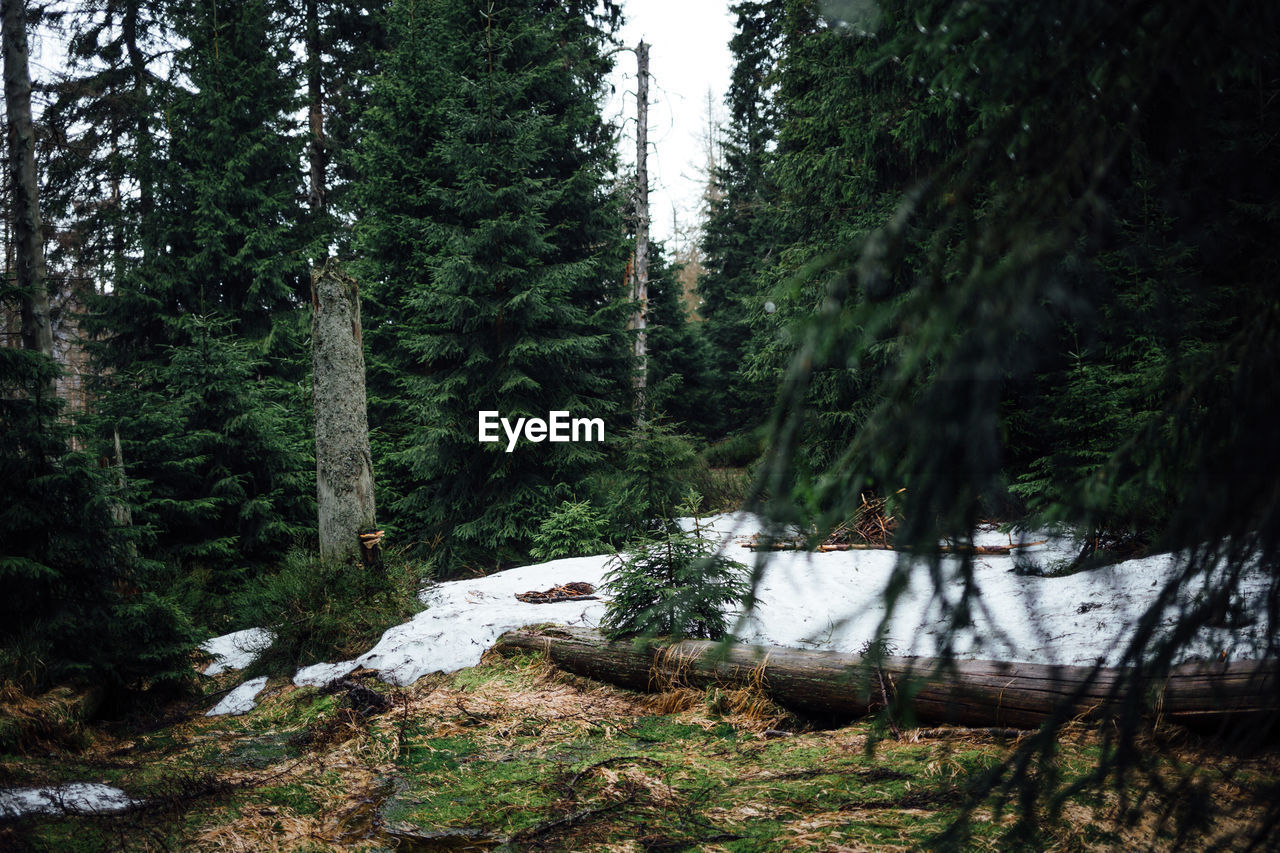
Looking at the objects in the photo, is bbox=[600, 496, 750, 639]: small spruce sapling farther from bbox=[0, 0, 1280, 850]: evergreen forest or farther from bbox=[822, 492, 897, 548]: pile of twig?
bbox=[822, 492, 897, 548]: pile of twig

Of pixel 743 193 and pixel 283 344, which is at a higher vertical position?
pixel 743 193

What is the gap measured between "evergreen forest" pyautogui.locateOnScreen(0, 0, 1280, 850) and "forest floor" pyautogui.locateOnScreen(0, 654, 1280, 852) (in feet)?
0.20

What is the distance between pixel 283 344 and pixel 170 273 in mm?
2391

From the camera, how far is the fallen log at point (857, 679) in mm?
3070

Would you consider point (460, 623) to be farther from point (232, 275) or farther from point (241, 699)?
point (232, 275)

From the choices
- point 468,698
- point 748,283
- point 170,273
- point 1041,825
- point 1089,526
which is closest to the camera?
point 1089,526

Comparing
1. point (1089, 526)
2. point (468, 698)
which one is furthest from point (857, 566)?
point (1089, 526)

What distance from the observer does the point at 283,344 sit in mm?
13812

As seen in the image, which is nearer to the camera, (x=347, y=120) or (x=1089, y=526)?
(x=1089, y=526)

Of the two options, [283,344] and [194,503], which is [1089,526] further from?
[283,344]

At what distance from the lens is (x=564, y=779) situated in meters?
3.43

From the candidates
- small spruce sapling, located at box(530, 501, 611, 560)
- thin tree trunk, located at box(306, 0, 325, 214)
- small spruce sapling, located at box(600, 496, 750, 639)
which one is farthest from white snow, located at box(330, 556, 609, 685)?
thin tree trunk, located at box(306, 0, 325, 214)

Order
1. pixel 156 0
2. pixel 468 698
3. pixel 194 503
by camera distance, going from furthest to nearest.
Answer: pixel 156 0, pixel 194 503, pixel 468 698

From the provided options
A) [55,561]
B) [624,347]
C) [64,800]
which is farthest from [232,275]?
[64,800]
